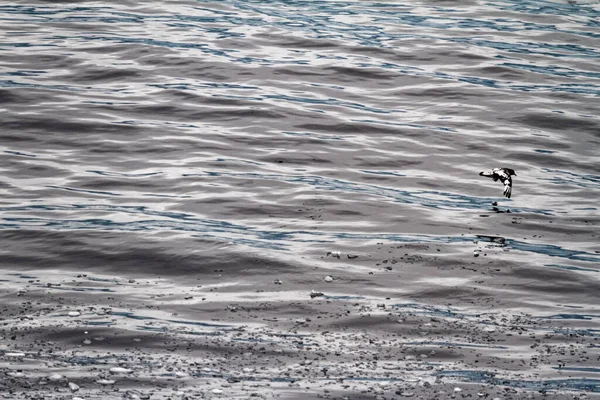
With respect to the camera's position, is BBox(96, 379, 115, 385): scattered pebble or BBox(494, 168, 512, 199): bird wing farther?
BBox(494, 168, 512, 199): bird wing

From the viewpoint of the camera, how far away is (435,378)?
6996 mm

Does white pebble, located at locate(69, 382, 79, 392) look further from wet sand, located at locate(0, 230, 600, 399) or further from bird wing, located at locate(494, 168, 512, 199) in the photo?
bird wing, located at locate(494, 168, 512, 199)

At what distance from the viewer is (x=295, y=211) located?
36.4 ft

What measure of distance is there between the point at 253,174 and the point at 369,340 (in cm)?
497

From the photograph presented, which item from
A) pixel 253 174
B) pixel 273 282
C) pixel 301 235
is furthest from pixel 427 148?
pixel 273 282

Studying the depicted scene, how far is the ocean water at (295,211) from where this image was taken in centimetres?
727

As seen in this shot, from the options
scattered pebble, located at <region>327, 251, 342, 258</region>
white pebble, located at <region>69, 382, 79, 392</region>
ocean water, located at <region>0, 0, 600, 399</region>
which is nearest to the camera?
white pebble, located at <region>69, 382, 79, 392</region>

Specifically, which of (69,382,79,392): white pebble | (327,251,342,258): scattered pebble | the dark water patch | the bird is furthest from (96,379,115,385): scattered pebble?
the bird

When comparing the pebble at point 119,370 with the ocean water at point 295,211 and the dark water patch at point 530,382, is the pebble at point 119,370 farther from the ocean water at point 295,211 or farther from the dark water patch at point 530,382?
the dark water patch at point 530,382

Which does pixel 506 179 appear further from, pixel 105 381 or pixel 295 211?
pixel 105 381

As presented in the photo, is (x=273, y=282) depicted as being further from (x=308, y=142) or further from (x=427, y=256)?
(x=308, y=142)

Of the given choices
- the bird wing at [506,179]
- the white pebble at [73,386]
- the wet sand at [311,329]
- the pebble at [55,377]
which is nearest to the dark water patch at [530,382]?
the wet sand at [311,329]

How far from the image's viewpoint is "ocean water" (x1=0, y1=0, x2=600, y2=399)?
7.27 meters

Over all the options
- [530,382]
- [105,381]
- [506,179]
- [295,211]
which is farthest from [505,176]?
[105,381]
